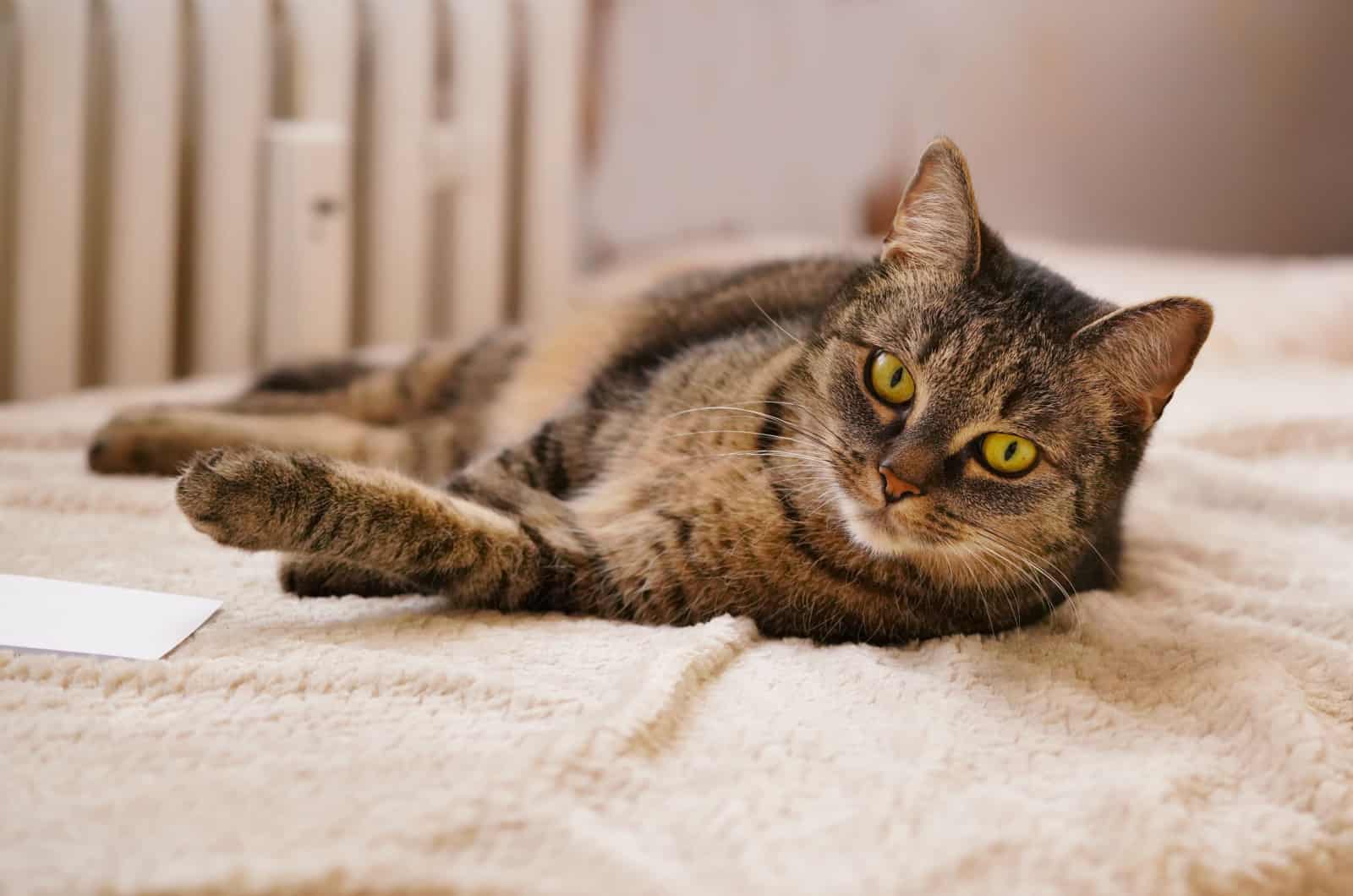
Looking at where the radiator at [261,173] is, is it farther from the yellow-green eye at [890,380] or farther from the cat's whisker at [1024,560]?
the cat's whisker at [1024,560]

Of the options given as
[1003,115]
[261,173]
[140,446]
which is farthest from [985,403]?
[1003,115]

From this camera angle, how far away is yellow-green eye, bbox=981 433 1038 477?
0.97m

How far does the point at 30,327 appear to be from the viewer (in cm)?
196

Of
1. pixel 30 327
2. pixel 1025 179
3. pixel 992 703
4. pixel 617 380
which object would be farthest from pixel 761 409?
pixel 1025 179

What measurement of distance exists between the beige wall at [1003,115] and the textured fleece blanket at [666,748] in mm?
2106

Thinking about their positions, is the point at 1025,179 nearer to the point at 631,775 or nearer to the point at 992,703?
the point at 992,703

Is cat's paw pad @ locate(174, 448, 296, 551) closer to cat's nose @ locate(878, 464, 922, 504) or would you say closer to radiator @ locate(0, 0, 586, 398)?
cat's nose @ locate(878, 464, 922, 504)

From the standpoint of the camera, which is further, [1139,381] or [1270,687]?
[1139,381]

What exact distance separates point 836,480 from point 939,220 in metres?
0.27

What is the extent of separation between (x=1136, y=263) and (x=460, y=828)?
7.89 feet

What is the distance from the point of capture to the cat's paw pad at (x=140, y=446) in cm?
141

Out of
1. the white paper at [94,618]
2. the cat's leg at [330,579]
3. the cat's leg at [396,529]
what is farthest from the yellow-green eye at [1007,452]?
the white paper at [94,618]

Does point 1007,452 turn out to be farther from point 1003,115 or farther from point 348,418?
point 1003,115

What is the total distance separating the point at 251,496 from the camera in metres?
0.92
